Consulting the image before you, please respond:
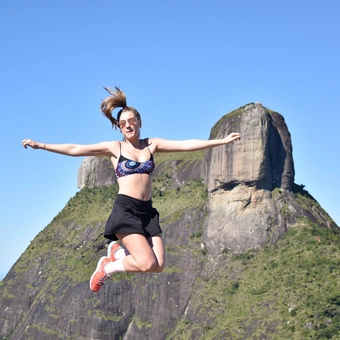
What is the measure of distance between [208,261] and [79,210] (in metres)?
40.9

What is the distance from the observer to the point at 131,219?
14.5 meters

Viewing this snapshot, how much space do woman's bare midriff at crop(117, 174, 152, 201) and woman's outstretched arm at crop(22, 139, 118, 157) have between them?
57 cm

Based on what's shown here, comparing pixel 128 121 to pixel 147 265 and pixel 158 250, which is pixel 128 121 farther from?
pixel 147 265

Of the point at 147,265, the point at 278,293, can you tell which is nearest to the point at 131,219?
the point at 147,265

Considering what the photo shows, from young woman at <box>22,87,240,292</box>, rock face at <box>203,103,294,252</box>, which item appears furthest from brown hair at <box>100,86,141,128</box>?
rock face at <box>203,103,294,252</box>

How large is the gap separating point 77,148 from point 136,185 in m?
1.27

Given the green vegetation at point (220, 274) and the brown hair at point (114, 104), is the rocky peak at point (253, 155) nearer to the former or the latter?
the green vegetation at point (220, 274)

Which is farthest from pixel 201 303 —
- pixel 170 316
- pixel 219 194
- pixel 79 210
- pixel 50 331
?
pixel 79 210

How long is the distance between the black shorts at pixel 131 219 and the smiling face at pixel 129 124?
1128 millimetres

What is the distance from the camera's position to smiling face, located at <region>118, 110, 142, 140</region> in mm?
14656

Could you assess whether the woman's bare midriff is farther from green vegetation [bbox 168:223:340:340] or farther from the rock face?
the rock face

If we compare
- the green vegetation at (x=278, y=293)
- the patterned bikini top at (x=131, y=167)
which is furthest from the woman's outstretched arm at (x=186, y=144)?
the green vegetation at (x=278, y=293)

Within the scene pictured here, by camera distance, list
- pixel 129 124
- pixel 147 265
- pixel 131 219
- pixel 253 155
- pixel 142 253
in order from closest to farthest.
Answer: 1. pixel 147 265
2. pixel 142 253
3. pixel 131 219
4. pixel 129 124
5. pixel 253 155

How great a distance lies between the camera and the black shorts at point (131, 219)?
14438mm
